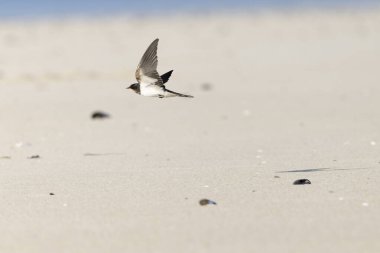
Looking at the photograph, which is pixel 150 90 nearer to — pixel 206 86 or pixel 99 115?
pixel 99 115

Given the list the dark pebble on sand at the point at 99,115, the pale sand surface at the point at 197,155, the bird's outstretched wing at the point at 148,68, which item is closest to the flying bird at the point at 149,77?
the bird's outstretched wing at the point at 148,68

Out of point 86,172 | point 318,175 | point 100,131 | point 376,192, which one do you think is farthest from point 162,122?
point 376,192

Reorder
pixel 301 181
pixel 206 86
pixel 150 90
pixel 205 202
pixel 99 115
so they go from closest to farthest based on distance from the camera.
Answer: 1. pixel 205 202
2. pixel 301 181
3. pixel 150 90
4. pixel 99 115
5. pixel 206 86

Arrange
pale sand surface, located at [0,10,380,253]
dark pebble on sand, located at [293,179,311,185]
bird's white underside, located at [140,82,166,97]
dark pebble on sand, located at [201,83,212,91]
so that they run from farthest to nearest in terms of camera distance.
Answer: dark pebble on sand, located at [201,83,212,91]
bird's white underside, located at [140,82,166,97]
dark pebble on sand, located at [293,179,311,185]
pale sand surface, located at [0,10,380,253]

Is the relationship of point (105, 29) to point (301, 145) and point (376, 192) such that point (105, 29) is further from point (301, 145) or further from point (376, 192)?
point (376, 192)

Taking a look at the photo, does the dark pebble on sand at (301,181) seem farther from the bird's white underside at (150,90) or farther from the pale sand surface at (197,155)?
the bird's white underside at (150,90)

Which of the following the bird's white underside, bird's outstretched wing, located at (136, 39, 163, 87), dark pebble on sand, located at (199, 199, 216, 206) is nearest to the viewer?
dark pebble on sand, located at (199, 199, 216, 206)

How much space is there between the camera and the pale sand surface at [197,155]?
4.57 m

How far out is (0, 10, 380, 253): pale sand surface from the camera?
15.0 feet

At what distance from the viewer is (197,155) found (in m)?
6.88

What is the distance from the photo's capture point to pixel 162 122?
8812mm

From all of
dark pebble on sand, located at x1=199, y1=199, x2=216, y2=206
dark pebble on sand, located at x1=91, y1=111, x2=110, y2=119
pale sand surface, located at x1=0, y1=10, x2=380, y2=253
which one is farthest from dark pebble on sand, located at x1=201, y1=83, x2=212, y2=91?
dark pebble on sand, located at x1=199, y1=199, x2=216, y2=206

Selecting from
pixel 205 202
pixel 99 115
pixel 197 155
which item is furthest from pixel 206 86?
pixel 205 202

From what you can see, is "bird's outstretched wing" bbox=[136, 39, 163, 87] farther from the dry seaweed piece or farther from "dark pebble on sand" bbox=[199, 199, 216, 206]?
"dark pebble on sand" bbox=[199, 199, 216, 206]
